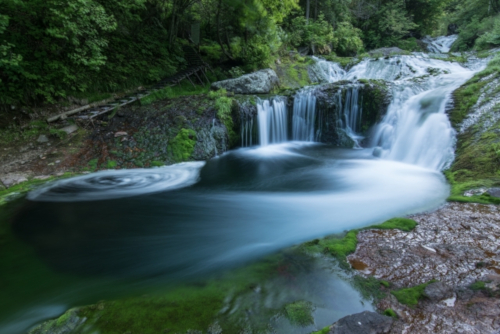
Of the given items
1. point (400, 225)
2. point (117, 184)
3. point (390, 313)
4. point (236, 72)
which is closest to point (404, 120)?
point (400, 225)

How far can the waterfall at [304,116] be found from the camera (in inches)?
453

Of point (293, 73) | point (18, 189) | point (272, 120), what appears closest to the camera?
point (18, 189)

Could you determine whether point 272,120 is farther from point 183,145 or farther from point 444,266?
point 444,266

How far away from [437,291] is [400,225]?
1545mm

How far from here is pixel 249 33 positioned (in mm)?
15008

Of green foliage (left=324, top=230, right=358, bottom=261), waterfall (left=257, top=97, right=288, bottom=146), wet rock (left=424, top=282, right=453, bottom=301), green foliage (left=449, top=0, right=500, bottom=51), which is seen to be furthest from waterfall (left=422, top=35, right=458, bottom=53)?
wet rock (left=424, top=282, right=453, bottom=301)

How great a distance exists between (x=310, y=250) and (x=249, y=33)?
13818 mm

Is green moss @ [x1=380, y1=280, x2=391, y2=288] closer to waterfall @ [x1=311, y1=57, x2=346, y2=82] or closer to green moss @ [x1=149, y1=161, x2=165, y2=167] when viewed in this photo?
green moss @ [x1=149, y1=161, x2=165, y2=167]

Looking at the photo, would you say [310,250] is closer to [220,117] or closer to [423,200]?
[423,200]

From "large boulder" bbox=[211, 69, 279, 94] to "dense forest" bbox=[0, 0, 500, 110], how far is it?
189 cm

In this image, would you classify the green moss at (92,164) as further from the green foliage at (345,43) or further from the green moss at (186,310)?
the green foliage at (345,43)

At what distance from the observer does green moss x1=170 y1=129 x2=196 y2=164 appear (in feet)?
30.6

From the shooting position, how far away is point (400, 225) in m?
4.39

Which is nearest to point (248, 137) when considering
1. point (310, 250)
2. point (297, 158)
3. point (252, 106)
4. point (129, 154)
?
point (252, 106)
